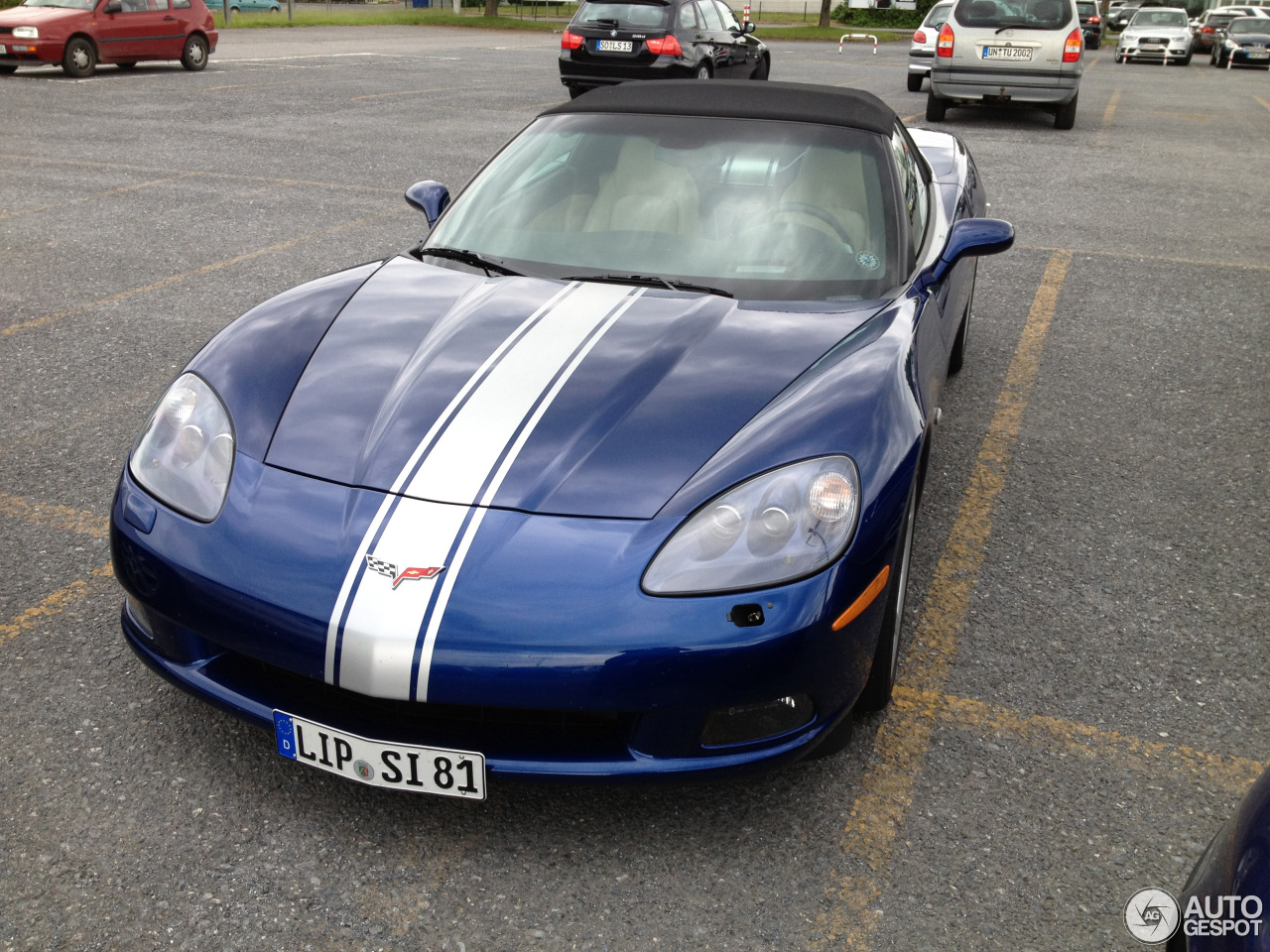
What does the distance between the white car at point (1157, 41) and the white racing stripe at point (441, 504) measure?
32.7 metres

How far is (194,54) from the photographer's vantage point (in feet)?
60.3

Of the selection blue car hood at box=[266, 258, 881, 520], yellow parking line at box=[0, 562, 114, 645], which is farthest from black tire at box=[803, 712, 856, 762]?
yellow parking line at box=[0, 562, 114, 645]

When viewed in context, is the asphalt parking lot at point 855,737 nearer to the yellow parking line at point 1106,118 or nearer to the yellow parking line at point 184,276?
the yellow parking line at point 184,276

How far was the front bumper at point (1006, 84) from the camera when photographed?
14.2 metres

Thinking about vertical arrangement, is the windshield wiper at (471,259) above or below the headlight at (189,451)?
above

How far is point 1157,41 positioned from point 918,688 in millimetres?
32728

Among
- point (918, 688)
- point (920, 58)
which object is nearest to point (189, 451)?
point (918, 688)

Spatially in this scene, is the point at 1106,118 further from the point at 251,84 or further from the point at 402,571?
the point at 402,571

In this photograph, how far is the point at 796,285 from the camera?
331 cm

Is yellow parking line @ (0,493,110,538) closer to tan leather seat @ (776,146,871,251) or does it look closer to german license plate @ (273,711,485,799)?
german license plate @ (273,711,485,799)

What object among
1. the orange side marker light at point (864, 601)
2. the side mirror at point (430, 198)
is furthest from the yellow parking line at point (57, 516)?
the orange side marker light at point (864, 601)

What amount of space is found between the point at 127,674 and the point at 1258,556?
3332 mm

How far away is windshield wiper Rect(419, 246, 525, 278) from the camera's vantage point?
3.41 m

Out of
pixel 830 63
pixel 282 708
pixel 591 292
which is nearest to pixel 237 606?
pixel 282 708
